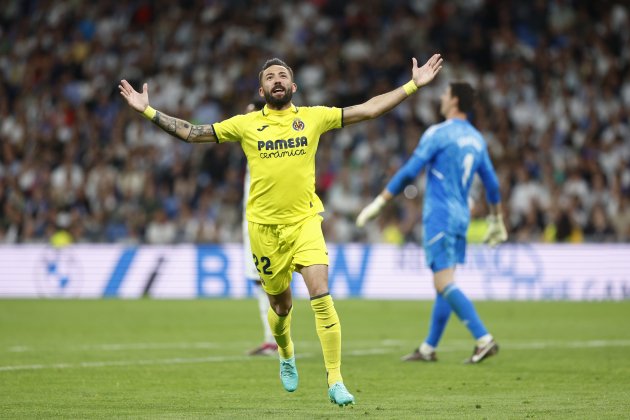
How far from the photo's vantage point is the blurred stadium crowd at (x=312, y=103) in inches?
1006

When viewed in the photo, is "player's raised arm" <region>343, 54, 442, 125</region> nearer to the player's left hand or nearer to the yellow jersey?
the player's left hand

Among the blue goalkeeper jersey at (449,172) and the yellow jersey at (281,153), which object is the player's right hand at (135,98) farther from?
the blue goalkeeper jersey at (449,172)

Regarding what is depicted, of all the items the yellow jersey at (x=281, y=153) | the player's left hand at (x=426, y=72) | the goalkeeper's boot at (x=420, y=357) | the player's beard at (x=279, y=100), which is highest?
the player's left hand at (x=426, y=72)

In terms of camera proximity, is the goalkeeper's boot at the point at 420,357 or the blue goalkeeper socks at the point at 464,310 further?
the goalkeeper's boot at the point at 420,357

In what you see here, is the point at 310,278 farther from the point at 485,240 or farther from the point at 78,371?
the point at 485,240

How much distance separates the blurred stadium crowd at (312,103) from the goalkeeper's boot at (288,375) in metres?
15.5

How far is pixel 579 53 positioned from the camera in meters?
27.7

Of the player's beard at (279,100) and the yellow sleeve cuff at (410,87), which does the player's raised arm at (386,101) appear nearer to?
the yellow sleeve cuff at (410,87)

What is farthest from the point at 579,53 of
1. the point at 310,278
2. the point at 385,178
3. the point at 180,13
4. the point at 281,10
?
the point at 310,278

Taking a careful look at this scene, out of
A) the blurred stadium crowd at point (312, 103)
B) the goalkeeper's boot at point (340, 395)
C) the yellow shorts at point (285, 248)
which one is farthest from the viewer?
the blurred stadium crowd at point (312, 103)

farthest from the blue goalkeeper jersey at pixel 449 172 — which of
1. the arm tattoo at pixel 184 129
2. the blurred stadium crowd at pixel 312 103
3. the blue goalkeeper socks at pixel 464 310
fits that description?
the blurred stadium crowd at pixel 312 103

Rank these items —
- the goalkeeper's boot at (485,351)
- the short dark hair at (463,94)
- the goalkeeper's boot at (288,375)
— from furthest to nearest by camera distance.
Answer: the short dark hair at (463,94) < the goalkeeper's boot at (485,351) < the goalkeeper's boot at (288,375)

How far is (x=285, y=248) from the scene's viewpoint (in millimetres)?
8695

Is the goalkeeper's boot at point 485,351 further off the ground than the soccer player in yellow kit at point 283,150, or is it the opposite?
the soccer player in yellow kit at point 283,150
